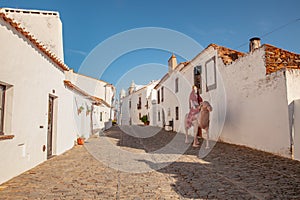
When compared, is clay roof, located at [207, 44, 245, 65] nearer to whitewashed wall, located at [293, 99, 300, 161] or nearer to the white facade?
whitewashed wall, located at [293, 99, 300, 161]

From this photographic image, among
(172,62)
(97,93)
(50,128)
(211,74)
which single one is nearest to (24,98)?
(50,128)

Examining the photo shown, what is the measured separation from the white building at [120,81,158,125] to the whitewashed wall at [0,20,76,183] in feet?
84.8

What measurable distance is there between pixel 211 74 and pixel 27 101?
10.2 m

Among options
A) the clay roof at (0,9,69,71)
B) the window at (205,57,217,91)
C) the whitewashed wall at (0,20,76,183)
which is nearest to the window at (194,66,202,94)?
the window at (205,57,217,91)

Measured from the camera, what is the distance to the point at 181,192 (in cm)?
385

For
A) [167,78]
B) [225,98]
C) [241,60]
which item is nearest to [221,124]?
[225,98]

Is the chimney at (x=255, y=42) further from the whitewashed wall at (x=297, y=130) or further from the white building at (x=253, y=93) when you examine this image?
the whitewashed wall at (x=297, y=130)

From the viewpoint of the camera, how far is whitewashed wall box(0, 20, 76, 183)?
441 cm

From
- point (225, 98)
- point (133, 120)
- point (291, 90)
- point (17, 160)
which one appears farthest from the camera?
point (133, 120)

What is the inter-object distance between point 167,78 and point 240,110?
1362 centimetres

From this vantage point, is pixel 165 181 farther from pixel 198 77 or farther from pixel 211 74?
pixel 198 77

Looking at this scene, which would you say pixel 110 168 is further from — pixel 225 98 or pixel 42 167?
pixel 225 98

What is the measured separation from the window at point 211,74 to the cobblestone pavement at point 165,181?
22.4ft

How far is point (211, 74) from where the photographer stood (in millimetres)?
12945
